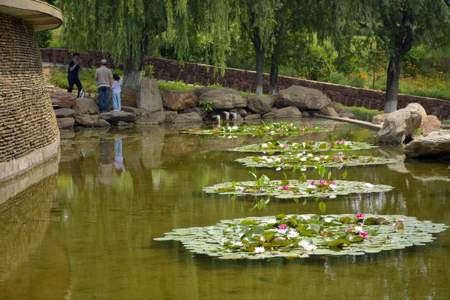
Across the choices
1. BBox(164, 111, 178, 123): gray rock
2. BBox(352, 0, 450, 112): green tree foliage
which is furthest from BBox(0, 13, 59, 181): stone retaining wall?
BBox(352, 0, 450, 112): green tree foliage

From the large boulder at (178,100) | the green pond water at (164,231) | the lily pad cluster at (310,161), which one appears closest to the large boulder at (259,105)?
the large boulder at (178,100)

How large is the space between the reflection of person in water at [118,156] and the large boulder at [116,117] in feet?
16.1

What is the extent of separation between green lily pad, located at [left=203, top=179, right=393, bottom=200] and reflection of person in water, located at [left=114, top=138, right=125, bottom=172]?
12.8 ft

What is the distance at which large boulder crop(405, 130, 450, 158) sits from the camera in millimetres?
17750

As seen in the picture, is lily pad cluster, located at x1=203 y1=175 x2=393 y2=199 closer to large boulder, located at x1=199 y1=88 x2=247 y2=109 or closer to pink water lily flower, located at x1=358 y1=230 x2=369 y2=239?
pink water lily flower, located at x1=358 y1=230 x2=369 y2=239

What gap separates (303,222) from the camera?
1052cm

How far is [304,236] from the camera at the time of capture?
9914 millimetres

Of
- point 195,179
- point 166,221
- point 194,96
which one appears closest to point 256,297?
point 166,221

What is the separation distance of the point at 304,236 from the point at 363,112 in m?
26.2

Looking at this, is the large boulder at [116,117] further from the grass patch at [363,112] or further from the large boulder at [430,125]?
the large boulder at [430,125]

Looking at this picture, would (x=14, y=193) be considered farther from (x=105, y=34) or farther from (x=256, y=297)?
(x=105, y=34)

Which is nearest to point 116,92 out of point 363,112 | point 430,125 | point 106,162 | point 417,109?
point 363,112

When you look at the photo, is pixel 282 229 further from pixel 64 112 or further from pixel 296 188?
pixel 64 112

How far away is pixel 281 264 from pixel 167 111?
2242cm
